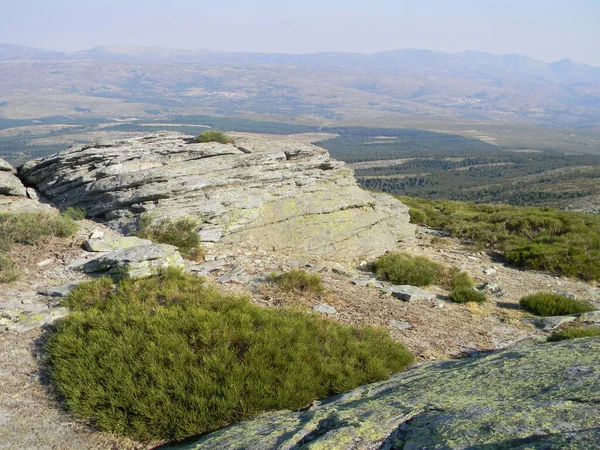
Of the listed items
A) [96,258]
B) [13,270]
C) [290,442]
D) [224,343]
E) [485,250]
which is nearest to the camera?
[290,442]

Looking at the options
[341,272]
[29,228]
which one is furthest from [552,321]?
[29,228]

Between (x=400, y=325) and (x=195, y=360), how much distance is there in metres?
5.02

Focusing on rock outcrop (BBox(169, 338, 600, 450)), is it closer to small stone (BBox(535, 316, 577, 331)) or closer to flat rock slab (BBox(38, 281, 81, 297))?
small stone (BBox(535, 316, 577, 331))

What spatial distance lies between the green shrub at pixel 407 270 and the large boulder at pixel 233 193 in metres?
2.13

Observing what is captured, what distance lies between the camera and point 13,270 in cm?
999

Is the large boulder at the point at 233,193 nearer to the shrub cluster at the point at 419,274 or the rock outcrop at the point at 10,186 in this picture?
the rock outcrop at the point at 10,186

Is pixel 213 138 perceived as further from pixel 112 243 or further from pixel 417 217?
pixel 417 217

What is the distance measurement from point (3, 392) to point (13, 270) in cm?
493

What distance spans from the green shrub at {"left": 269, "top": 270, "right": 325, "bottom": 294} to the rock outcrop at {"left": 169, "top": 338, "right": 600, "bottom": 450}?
14.5 feet

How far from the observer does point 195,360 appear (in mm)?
6184

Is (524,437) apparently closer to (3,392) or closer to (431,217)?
(3,392)

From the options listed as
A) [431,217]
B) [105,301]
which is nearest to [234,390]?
[105,301]

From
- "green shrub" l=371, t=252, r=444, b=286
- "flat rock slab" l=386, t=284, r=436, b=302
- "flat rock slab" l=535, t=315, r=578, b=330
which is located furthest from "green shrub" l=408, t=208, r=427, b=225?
"flat rock slab" l=535, t=315, r=578, b=330

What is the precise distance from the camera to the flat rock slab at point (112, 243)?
38.9ft
